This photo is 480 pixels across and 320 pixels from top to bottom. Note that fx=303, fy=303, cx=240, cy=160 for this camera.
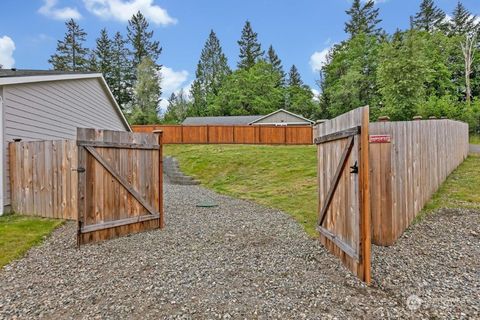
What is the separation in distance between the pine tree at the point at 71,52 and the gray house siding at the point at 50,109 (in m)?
27.6

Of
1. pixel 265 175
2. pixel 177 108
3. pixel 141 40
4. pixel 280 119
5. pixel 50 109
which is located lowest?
pixel 265 175

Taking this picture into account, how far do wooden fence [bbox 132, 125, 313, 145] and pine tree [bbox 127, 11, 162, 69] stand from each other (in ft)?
62.5

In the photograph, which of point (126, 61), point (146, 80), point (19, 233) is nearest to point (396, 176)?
point (19, 233)

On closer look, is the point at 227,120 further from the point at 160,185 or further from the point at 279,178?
the point at 160,185

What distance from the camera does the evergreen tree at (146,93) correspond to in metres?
34.0

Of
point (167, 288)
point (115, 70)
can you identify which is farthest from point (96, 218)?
point (115, 70)

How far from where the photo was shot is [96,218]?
14.3 ft

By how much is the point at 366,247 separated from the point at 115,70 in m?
38.3

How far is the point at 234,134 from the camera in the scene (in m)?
21.0

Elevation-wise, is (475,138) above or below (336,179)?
above

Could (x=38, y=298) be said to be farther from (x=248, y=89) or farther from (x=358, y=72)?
(x=248, y=89)

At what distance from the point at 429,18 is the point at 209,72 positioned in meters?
26.3

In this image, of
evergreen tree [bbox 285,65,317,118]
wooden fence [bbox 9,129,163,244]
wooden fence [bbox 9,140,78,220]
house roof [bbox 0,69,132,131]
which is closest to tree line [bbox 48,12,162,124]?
evergreen tree [bbox 285,65,317,118]

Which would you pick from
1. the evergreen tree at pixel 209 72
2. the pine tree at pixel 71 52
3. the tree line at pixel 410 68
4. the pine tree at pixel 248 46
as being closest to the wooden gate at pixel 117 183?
the tree line at pixel 410 68
